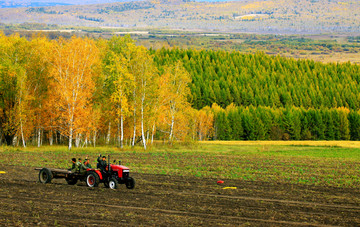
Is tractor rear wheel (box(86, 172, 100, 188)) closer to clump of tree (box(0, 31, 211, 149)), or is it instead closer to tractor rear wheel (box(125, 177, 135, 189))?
tractor rear wheel (box(125, 177, 135, 189))

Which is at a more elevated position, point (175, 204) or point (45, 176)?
point (175, 204)

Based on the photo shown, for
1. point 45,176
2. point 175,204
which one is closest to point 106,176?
point 45,176

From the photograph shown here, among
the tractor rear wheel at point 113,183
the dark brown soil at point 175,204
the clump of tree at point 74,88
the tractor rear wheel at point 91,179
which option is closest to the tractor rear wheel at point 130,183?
the dark brown soil at point 175,204

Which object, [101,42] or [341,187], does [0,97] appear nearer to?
[101,42]

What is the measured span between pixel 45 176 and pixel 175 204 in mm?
11166

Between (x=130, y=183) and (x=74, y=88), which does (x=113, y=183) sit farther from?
(x=74, y=88)

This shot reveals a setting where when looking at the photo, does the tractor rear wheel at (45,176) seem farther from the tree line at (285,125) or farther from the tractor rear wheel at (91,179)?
the tree line at (285,125)

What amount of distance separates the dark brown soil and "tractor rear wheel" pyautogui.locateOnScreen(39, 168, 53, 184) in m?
0.70

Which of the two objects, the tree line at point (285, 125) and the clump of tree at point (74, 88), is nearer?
the clump of tree at point (74, 88)

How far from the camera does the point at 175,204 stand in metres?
22.7

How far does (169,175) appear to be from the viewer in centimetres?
3556

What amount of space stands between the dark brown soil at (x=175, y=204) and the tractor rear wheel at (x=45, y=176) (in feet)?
2.29

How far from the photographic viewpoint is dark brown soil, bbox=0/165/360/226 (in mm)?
19109

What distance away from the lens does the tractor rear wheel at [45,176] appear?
2909cm
